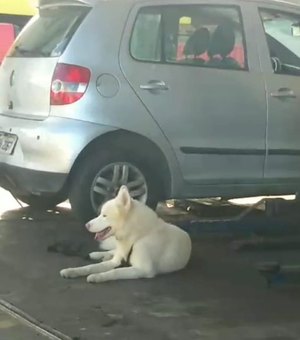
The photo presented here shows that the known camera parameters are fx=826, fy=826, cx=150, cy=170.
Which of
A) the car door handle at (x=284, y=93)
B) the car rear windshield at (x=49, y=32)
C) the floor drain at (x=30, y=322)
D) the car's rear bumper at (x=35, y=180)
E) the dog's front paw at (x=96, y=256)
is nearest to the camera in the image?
the floor drain at (x=30, y=322)

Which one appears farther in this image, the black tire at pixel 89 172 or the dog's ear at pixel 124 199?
the black tire at pixel 89 172

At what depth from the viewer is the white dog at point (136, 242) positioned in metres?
5.24

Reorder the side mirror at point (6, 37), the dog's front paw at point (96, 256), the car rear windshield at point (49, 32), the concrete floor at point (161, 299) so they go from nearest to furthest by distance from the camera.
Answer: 1. the concrete floor at point (161, 299)
2. the dog's front paw at point (96, 256)
3. the car rear windshield at point (49, 32)
4. the side mirror at point (6, 37)

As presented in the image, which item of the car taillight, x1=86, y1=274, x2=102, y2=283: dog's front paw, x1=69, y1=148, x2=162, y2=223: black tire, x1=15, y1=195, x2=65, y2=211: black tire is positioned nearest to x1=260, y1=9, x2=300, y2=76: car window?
x1=69, y1=148, x2=162, y2=223: black tire

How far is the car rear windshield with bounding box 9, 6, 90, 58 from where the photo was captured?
246 inches

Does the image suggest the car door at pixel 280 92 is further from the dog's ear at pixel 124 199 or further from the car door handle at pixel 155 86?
the dog's ear at pixel 124 199

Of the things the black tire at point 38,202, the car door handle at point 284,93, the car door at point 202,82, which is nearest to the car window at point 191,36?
the car door at point 202,82

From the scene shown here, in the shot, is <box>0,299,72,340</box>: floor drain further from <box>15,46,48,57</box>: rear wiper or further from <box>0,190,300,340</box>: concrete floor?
<box>15,46,48,57</box>: rear wiper

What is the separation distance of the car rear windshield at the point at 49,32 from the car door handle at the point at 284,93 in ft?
5.46

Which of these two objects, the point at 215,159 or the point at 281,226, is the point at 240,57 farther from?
the point at 281,226

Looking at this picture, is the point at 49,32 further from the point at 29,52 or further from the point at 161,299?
the point at 161,299

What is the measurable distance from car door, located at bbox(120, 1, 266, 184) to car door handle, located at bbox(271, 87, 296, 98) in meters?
0.12

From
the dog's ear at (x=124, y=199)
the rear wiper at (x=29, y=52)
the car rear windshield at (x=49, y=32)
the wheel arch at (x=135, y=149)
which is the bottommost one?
the dog's ear at (x=124, y=199)

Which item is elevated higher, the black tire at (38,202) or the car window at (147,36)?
the car window at (147,36)
